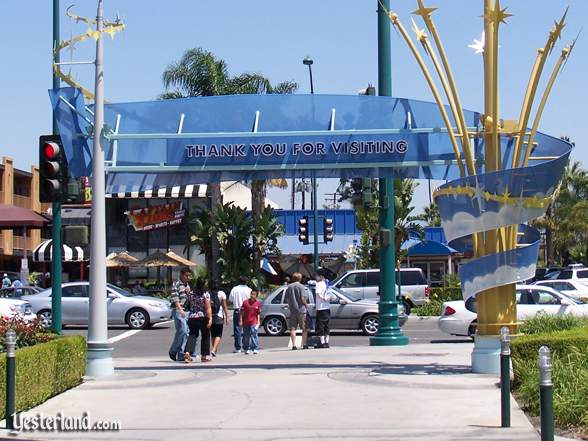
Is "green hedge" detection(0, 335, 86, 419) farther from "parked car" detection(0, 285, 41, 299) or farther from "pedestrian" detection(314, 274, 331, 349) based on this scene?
"parked car" detection(0, 285, 41, 299)

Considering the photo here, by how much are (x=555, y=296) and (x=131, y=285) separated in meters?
33.3

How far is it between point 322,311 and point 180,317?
→ 13.6ft

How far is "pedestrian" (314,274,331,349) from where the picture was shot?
20.9 meters

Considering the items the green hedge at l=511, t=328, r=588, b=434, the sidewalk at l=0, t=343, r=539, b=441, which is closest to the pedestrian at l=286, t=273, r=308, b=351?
the sidewalk at l=0, t=343, r=539, b=441

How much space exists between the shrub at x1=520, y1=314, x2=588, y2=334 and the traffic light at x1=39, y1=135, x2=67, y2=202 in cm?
830

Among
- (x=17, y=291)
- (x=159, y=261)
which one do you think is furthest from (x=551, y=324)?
(x=159, y=261)

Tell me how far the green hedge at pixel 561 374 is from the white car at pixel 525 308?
905cm

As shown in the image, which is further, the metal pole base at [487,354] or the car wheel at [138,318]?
the car wheel at [138,318]

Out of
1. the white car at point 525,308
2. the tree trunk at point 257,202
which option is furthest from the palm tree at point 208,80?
the white car at point 525,308

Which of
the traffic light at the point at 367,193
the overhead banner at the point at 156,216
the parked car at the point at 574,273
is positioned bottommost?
the parked car at the point at 574,273

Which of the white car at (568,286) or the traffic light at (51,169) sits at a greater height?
the traffic light at (51,169)

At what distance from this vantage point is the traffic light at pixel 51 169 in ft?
49.5

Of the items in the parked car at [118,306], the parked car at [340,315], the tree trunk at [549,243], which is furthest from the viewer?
the tree trunk at [549,243]

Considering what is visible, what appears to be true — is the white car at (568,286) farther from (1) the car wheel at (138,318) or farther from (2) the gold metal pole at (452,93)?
(2) the gold metal pole at (452,93)
